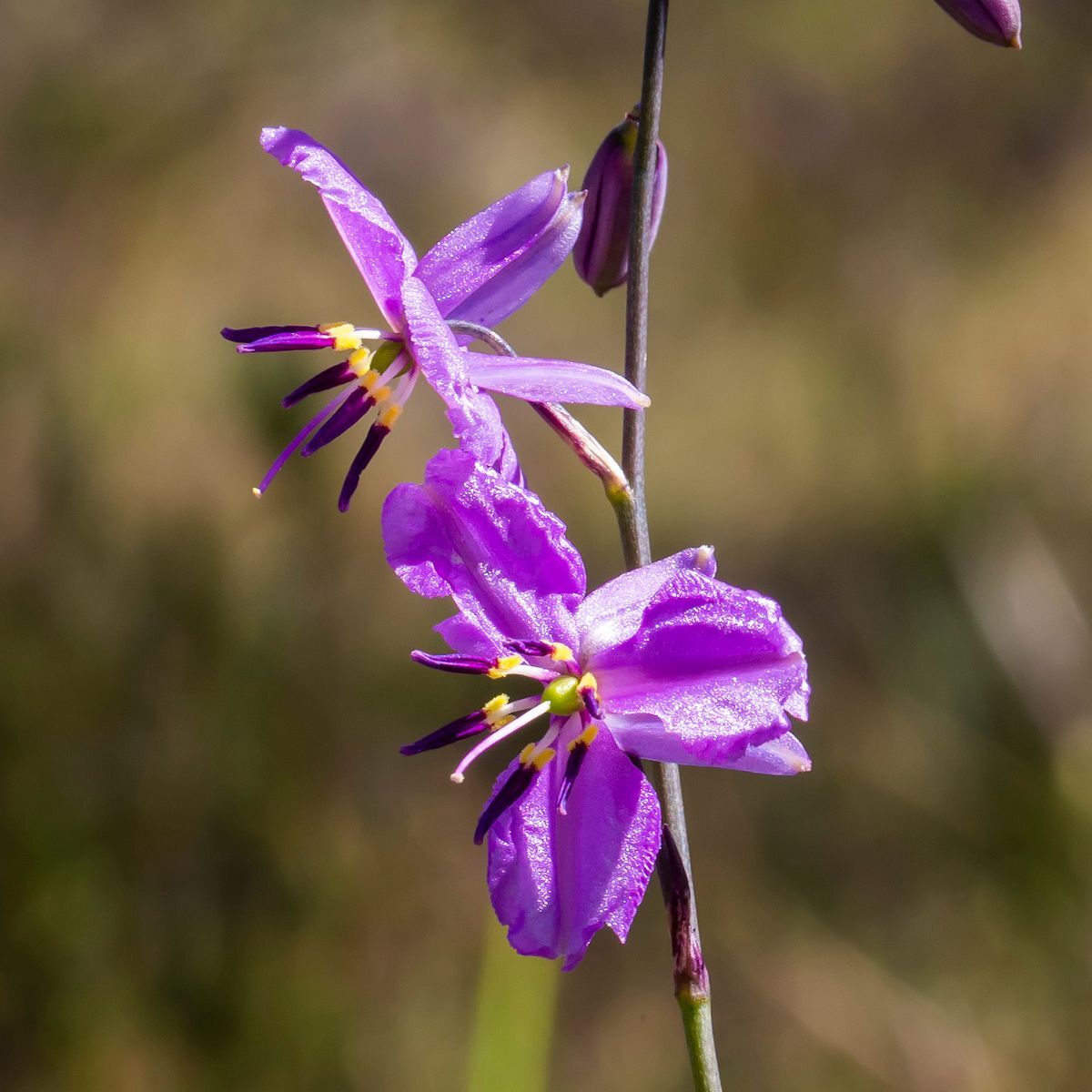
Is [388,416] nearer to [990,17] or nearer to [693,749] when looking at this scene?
[693,749]

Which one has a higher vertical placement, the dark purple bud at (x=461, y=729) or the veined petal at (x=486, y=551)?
the veined petal at (x=486, y=551)

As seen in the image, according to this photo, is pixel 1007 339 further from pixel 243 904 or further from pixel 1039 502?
pixel 243 904

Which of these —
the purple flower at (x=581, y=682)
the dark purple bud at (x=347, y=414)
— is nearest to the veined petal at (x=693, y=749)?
the purple flower at (x=581, y=682)

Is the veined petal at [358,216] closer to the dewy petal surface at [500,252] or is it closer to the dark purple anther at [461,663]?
the dewy petal surface at [500,252]

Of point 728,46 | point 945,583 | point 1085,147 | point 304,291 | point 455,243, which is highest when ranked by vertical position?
point 728,46

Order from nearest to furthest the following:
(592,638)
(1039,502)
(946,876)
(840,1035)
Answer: (592,638) < (840,1035) < (946,876) < (1039,502)

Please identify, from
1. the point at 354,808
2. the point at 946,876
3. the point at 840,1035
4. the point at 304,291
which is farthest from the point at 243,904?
the point at 304,291

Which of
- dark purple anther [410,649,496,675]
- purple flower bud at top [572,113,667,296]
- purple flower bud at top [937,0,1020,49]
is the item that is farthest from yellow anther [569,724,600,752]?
purple flower bud at top [937,0,1020,49]
